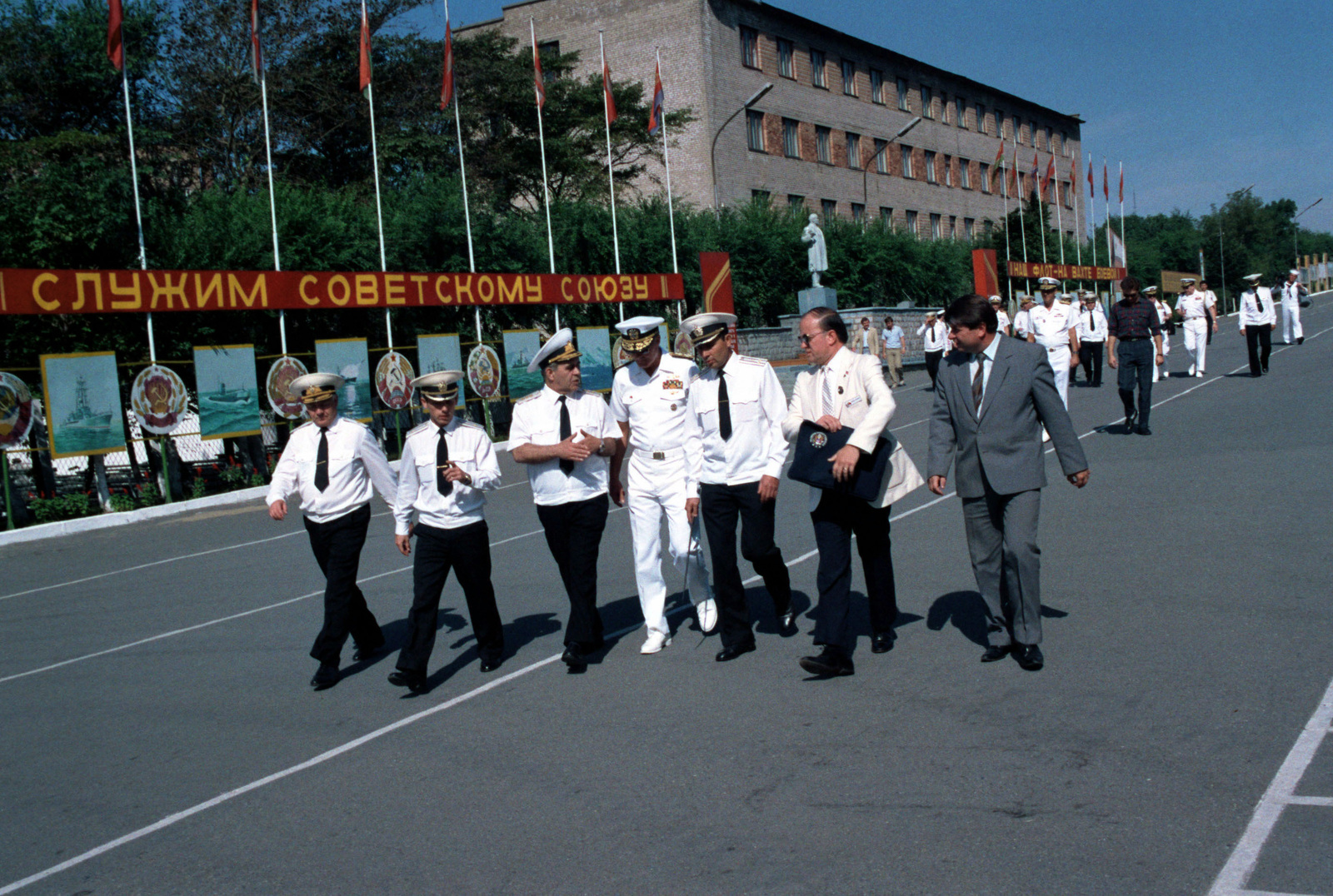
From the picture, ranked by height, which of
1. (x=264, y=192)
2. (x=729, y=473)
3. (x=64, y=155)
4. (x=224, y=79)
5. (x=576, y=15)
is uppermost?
(x=576, y=15)

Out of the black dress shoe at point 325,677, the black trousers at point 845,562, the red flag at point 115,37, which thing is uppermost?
the red flag at point 115,37

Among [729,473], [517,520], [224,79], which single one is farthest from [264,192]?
[729,473]

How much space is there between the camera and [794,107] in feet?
171

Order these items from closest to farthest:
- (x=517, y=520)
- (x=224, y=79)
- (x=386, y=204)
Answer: (x=517, y=520) < (x=386, y=204) < (x=224, y=79)

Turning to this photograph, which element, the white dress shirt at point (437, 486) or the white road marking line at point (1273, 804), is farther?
the white dress shirt at point (437, 486)

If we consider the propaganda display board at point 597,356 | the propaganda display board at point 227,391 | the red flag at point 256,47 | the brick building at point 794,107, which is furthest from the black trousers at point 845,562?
the brick building at point 794,107

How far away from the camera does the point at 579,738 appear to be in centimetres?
553

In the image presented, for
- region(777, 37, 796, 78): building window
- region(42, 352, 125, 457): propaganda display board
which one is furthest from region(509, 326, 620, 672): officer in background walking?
region(777, 37, 796, 78): building window

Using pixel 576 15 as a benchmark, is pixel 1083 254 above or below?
below

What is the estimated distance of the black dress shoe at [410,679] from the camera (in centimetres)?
662

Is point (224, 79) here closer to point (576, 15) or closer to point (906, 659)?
point (576, 15)

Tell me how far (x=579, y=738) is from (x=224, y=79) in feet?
107

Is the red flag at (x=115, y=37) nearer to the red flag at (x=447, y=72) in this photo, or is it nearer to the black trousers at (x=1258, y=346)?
the red flag at (x=447, y=72)

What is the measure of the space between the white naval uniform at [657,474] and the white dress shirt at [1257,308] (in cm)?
1712
